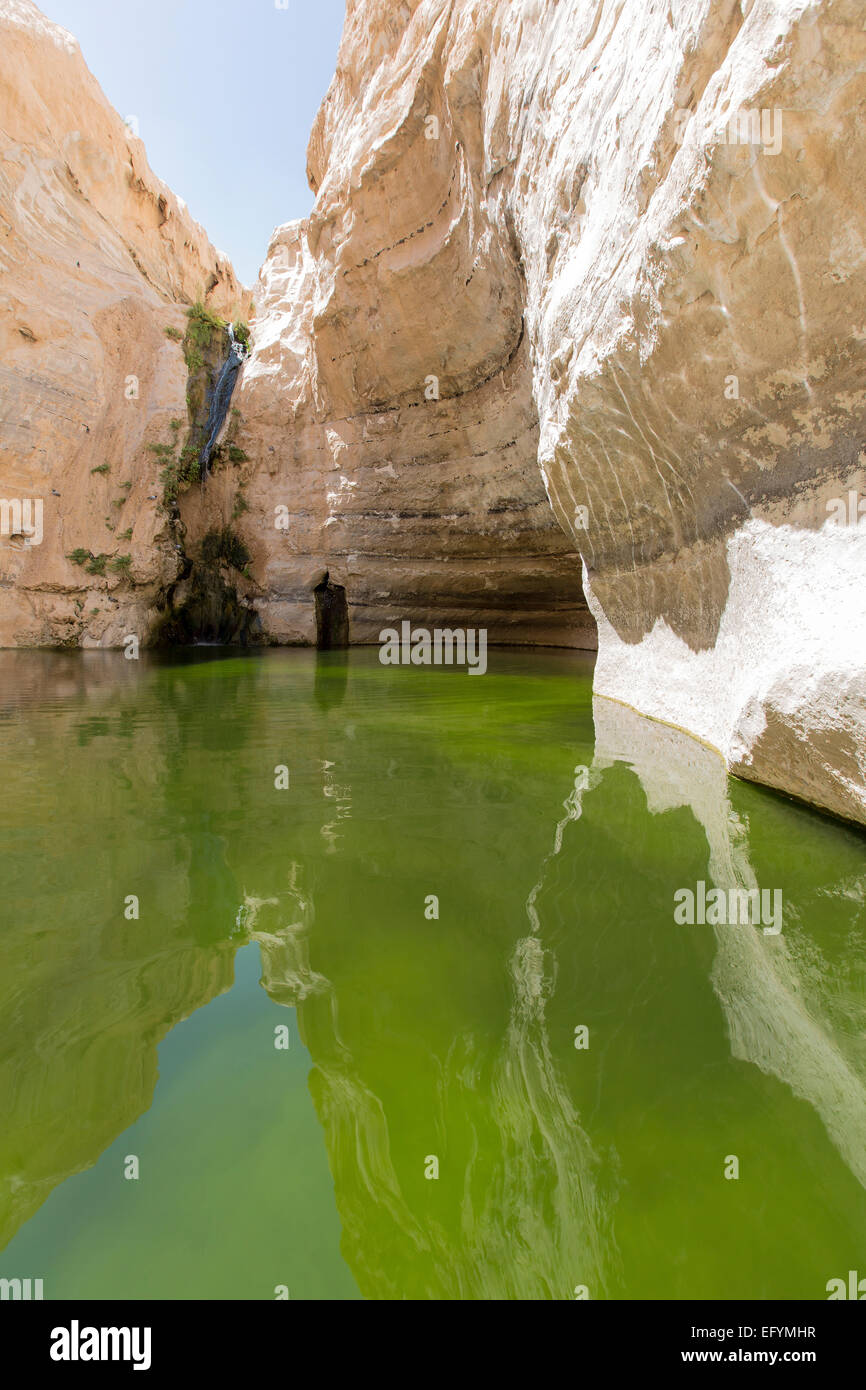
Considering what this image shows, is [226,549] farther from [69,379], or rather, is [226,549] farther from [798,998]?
[798,998]

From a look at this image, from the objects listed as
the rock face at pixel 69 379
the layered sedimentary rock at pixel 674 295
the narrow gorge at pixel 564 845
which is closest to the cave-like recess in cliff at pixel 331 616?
A: the rock face at pixel 69 379

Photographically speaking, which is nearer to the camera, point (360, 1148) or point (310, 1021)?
point (360, 1148)

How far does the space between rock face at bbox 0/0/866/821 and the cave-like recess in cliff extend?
172 inches

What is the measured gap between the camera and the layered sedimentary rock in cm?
284

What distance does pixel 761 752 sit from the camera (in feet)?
11.3

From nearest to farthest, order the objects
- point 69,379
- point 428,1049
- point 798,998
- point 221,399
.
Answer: point 428,1049 < point 798,998 < point 69,379 < point 221,399

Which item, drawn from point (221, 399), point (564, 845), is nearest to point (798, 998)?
point (564, 845)

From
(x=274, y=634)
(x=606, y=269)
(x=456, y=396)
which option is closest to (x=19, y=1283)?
(x=606, y=269)

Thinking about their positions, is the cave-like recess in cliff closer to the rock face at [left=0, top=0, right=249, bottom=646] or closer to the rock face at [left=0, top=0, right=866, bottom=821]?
the rock face at [left=0, top=0, right=249, bottom=646]

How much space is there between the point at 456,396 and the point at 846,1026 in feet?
40.1

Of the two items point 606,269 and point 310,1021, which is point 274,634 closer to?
point 606,269

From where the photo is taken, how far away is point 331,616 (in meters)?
17.1

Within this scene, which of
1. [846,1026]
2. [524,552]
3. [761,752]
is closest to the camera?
[846,1026]

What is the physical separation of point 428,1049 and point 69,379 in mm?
18088
